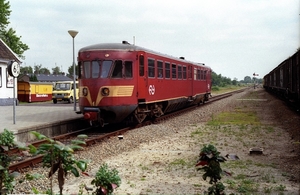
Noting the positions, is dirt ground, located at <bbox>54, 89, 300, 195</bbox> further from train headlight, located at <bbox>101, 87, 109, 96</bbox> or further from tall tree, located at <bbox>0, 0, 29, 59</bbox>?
tall tree, located at <bbox>0, 0, 29, 59</bbox>

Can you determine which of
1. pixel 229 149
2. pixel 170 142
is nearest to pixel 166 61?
pixel 170 142

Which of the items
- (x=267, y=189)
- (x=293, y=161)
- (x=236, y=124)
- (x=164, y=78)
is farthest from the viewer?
(x=164, y=78)

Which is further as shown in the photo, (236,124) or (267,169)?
(236,124)

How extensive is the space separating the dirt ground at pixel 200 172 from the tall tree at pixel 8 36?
29.8m

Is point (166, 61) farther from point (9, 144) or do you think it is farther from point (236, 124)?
point (9, 144)

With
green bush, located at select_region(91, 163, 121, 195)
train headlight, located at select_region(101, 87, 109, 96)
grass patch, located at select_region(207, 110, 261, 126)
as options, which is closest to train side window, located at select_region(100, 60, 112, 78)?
train headlight, located at select_region(101, 87, 109, 96)

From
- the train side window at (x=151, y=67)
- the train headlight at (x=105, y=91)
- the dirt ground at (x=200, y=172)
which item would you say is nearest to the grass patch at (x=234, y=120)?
the dirt ground at (x=200, y=172)

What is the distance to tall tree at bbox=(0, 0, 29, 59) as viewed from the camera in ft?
121

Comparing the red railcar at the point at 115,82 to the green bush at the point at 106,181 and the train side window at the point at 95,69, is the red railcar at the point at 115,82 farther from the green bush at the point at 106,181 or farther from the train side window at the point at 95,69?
the green bush at the point at 106,181

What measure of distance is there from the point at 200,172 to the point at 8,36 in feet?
120

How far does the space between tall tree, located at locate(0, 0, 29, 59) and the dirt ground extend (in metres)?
29.8

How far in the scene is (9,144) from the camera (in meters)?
4.15

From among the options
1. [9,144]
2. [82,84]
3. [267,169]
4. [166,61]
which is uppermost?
[166,61]

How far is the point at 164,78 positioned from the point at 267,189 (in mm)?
11078
